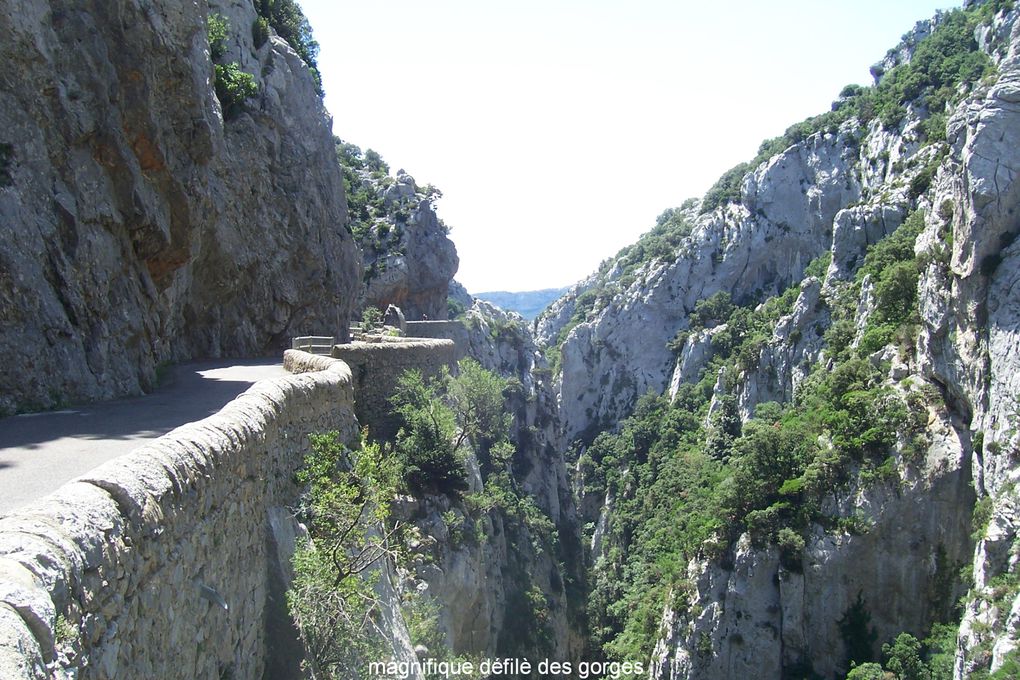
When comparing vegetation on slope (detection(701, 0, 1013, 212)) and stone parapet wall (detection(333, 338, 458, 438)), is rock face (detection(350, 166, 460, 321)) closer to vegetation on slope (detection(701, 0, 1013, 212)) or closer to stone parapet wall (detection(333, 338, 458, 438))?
stone parapet wall (detection(333, 338, 458, 438))

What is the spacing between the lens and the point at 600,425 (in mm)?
86500

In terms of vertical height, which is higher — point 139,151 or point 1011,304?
point 139,151

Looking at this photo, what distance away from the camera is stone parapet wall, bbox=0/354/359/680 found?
11.8ft

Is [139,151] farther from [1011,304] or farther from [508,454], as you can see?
[1011,304]

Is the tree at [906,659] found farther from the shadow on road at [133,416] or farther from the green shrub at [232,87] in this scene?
the green shrub at [232,87]

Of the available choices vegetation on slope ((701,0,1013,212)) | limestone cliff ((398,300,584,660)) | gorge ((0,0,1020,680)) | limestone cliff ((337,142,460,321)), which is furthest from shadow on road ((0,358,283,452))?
vegetation on slope ((701,0,1013,212))

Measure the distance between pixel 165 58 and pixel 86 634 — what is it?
17.0m

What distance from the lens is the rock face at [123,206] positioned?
11.5m

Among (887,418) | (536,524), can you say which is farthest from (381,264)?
(887,418)

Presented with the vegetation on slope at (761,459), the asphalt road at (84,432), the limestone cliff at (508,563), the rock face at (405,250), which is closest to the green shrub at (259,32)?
the limestone cliff at (508,563)

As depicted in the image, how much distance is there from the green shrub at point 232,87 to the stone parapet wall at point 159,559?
19651 millimetres

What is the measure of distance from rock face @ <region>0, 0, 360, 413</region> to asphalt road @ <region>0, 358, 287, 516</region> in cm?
82

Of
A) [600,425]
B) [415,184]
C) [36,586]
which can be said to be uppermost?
[415,184]

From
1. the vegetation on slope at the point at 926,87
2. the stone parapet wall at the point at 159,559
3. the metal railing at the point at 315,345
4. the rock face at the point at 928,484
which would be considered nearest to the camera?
the stone parapet wall at the point at 159,559
